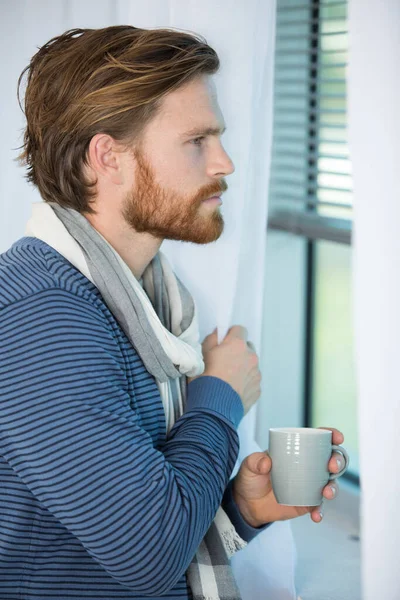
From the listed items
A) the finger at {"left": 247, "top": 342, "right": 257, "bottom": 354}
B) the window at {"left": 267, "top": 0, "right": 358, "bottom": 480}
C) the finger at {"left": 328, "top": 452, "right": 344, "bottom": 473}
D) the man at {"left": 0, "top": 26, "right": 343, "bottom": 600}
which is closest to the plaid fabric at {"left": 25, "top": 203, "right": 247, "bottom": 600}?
the man at {"left": 0, "top": 26, "right": 343, "bottom": 600}

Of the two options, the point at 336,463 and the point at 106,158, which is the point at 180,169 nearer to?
the point at 106,158

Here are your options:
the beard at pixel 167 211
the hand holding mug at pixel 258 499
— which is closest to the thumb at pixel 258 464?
the hand holding mug at pixel 258 499

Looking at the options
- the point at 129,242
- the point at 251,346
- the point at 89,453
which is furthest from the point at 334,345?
the point at 89,453

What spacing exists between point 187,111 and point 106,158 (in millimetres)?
139

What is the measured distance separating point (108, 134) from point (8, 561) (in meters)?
0.61

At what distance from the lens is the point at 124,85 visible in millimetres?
1129

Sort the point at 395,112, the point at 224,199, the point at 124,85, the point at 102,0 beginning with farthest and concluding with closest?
the point at 102,0
the point at 224,199
the point at 124,85
the point at 395,112

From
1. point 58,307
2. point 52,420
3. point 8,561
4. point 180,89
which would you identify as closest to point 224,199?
point 180,89

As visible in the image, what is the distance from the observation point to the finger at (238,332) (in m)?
1.31

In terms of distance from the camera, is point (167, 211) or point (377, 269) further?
point (167, 211)

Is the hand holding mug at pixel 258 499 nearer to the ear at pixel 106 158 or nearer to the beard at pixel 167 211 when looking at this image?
the beard at pixel 167 211

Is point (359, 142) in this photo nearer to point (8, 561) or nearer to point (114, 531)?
point (114, 531)

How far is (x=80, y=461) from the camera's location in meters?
0.94

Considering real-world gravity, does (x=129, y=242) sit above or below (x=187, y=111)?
below
